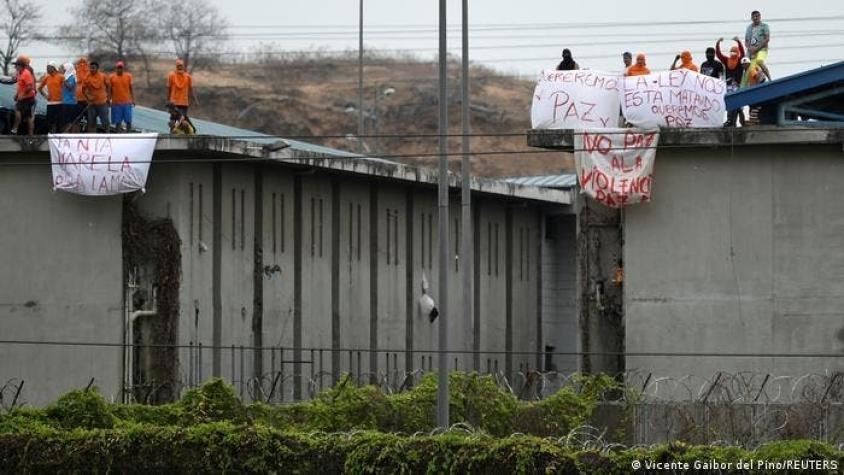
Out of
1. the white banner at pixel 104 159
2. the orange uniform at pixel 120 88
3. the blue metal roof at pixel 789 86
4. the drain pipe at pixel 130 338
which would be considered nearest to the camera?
the blue metal roof at pixel 789 86

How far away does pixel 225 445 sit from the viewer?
867 inches

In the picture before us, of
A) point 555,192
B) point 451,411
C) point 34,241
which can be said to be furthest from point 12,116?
point 555,192

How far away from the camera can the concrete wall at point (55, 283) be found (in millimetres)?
30734

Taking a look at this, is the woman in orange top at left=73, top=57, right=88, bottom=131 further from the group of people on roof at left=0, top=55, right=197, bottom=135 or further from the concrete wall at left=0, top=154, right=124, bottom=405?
the concrete wall at left=0, top=154, right=124, bottom=405

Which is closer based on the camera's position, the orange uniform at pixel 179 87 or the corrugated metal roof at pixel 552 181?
the orange uniform at pixel 179 87

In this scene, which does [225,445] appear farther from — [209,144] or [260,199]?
[260,199]

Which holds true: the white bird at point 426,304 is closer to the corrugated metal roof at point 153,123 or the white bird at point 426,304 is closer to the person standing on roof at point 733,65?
the corrugated metal roof at point 153,123

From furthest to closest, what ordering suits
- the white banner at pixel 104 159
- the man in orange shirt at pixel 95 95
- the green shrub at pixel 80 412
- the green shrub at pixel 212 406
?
1. the man in orange shirt at pixel 95 95
2. the white banner at pixel 104 159
3. the green shrub at pixel 212 406
4. the green shrub at pixel 80 412

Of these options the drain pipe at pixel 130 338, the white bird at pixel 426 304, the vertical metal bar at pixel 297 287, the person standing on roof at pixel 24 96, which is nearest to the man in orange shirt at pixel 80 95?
the person standing on roof at pixel 24 96

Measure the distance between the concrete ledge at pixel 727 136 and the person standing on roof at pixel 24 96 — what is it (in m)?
8.40

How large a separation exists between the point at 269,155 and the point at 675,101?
7.71 metres

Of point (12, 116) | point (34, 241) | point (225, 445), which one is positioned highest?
point (12, 116)

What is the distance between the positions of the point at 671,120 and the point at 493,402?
553cm

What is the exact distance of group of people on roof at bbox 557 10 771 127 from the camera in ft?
96.5
